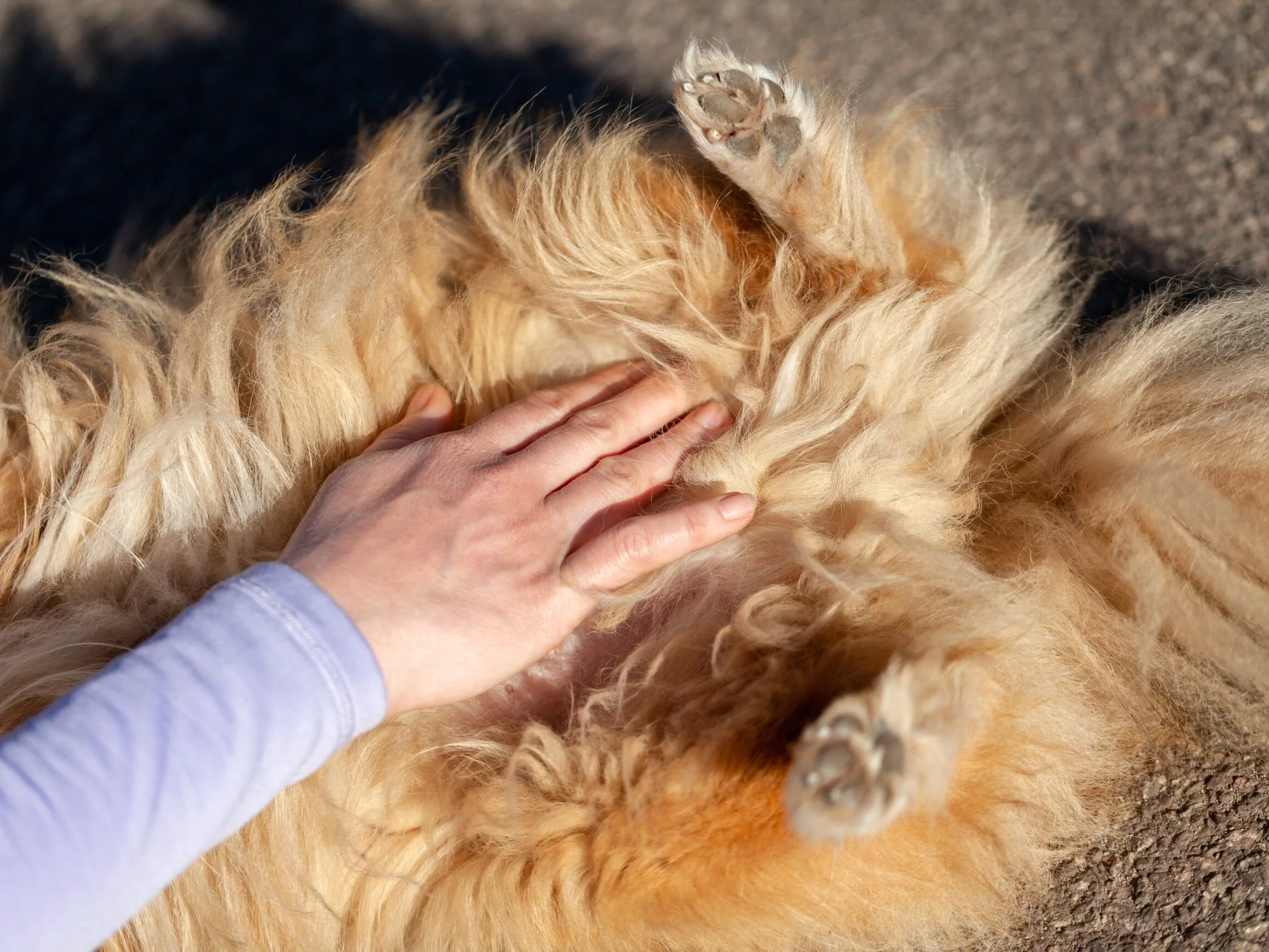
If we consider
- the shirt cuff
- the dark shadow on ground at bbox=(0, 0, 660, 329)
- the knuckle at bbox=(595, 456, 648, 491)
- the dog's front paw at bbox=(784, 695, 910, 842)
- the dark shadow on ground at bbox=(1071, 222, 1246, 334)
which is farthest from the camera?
the dark shadow on ground at bbox=(0, 0, 660, 329)

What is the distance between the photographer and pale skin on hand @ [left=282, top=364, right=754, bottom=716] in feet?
3.48

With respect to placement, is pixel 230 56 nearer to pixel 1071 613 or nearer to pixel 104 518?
pixel 104 518

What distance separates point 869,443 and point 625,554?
35 centimetres

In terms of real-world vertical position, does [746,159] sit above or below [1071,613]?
above

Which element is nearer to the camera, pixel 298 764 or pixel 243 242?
pixel 298 764

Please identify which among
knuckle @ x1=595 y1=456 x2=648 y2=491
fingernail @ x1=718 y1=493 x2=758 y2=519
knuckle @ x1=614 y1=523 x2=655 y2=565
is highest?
fingernail @ x1=718 y1=493 x2=758 y2=519

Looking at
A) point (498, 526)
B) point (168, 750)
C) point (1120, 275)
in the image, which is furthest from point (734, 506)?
point (1120, 275)

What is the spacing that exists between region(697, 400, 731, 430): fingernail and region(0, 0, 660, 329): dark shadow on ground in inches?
34.7

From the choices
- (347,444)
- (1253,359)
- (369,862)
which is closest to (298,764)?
(369,862)

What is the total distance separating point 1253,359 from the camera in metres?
1.21

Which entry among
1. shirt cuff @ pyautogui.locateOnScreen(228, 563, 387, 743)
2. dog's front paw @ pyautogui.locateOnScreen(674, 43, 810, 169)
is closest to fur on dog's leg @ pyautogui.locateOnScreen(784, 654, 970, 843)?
shirt cuff @ pyautogui.locateOnScreen(228, 563, 387, 743)

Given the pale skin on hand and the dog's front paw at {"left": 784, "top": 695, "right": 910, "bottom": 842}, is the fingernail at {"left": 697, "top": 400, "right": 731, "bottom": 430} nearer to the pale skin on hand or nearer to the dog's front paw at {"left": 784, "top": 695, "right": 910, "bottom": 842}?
the pale skin on hand

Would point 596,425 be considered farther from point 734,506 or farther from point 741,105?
point 741,105

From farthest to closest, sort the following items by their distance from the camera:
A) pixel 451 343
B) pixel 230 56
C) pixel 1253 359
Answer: pixel 230 56 < pixel 451 343 < pixel 1253 359
